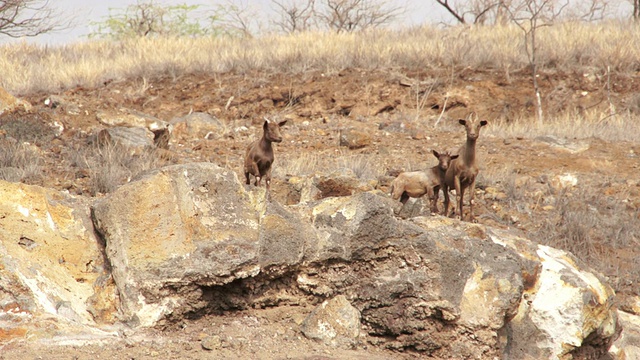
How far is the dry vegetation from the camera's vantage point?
29.1 feet

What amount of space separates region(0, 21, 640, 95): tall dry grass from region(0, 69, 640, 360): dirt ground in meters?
0.40

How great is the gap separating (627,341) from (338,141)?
6.10 m

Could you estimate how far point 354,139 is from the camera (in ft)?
37.1

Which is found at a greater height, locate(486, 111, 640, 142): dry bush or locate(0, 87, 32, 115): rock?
locate(0, 87, 32, 115): rock

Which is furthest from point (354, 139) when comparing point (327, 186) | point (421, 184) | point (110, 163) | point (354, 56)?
point (354, 56)

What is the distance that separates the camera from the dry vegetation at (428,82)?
29.1ft

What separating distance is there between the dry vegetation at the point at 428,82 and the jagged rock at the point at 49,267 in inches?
125

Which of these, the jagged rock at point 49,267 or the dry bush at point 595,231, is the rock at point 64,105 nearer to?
the jagged rock at point 49,267

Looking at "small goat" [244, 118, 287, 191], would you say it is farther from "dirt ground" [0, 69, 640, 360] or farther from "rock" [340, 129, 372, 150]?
"rock" [340, 129, 372, 150]

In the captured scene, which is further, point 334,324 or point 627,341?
point 627,341

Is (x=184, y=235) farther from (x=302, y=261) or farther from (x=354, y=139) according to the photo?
(x=354, y=139)

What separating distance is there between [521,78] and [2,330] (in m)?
14.3

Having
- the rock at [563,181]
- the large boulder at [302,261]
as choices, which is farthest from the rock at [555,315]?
the rock at [563,181]

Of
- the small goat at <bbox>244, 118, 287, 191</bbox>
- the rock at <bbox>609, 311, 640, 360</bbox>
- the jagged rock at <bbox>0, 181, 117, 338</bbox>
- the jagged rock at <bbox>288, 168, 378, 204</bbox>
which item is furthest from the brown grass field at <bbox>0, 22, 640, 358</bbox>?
the jagged rock at <bbox>0, 181, 117, 338</bbox>
